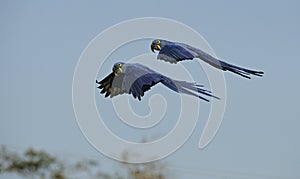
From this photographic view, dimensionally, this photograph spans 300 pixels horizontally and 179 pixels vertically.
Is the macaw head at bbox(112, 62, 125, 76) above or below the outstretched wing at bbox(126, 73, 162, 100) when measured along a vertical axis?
above

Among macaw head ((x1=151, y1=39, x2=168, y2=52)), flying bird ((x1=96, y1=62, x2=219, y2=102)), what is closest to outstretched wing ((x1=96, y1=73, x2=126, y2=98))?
flying bird ((x1=96, y1=62, x2=219, y2=102))

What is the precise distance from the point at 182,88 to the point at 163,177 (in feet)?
27.2

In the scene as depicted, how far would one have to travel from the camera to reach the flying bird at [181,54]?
986cm

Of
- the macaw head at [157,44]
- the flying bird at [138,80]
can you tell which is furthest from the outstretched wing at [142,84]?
the macaw head at [157,44]

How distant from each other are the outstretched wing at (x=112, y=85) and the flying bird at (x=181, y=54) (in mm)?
587

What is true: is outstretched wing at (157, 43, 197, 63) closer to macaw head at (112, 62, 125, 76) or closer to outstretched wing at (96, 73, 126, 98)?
macaw head at (112, 62, 125, 76)

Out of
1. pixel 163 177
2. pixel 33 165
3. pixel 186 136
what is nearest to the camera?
pixel 186 136

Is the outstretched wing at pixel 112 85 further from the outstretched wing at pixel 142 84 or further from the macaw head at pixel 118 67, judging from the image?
the outstretched wing at pixel 142 84

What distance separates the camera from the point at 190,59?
9969 millimetres

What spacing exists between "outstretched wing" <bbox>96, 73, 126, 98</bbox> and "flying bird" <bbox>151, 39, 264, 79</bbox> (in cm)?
59

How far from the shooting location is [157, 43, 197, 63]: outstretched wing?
1005cm

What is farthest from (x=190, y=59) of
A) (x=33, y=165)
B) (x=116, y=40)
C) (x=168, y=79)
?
(x=33, y=165)

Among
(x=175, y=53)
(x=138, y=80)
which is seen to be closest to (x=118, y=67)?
(x=138, y=80)

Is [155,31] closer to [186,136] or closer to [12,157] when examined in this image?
[186,136]
